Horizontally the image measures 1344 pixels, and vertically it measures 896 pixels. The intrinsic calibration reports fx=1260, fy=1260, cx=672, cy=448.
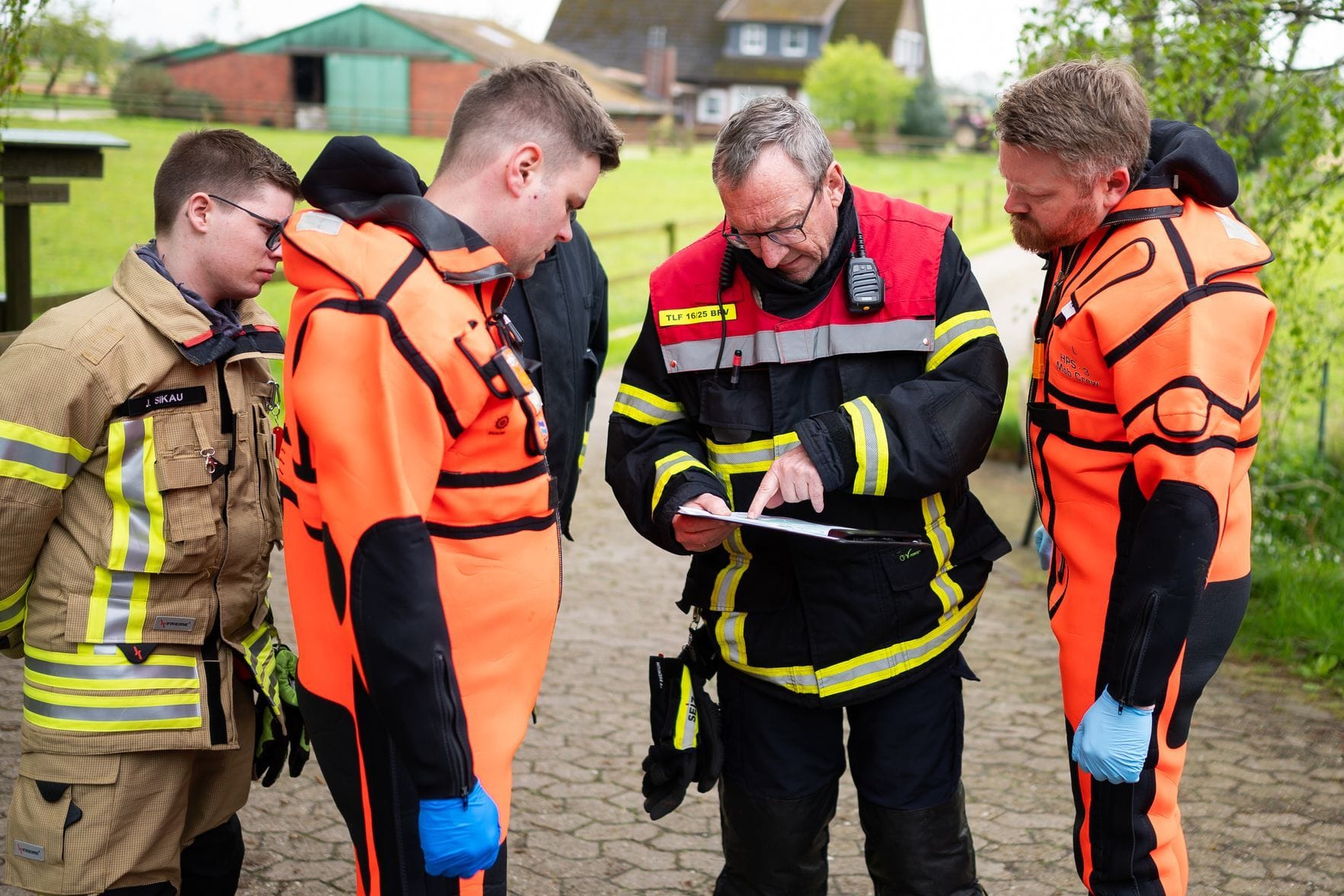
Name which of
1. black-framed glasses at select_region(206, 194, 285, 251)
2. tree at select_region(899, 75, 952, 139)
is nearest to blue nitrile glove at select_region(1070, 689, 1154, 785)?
black-framed glasses at select_region(206, 194, 285, 251)

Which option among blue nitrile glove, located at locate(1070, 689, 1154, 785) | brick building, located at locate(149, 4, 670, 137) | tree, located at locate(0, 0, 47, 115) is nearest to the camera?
blue nitrile glove, located at locate(1070, 689, 1154, 785)

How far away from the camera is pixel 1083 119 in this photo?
2.53 meters

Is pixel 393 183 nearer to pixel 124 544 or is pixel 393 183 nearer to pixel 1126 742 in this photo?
pixel 124 544

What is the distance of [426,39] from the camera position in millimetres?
42938

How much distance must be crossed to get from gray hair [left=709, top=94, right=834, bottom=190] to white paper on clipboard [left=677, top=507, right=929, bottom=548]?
2.28 ft

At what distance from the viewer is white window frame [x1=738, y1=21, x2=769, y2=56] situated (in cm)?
5572

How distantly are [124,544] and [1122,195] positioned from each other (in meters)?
2.17

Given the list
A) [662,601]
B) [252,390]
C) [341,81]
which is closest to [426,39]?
[341,81]

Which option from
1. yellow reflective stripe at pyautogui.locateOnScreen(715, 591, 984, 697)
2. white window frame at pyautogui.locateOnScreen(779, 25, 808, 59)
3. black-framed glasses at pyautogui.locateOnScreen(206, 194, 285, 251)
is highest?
white window frame at pyautogui.locateOnScreen(779, 25, 808, 59)

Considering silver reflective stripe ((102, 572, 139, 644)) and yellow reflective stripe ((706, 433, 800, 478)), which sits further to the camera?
yellow reflective stripe ((706, 433, 800, 478))

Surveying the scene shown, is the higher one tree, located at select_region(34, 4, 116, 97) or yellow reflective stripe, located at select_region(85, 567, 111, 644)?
tree, located at select_region(34, 4, 116, 97)

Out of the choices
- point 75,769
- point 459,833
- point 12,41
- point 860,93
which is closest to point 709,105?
point 860,93

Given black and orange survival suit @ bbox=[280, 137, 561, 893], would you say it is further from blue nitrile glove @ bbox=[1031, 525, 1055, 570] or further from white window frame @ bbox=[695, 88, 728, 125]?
white window frame @ bbox=[695, 88, 728, 125]

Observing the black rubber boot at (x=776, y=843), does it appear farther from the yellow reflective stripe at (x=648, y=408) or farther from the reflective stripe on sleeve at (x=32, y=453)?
the reflective stripe on sleeve at (x=32, y=453)
